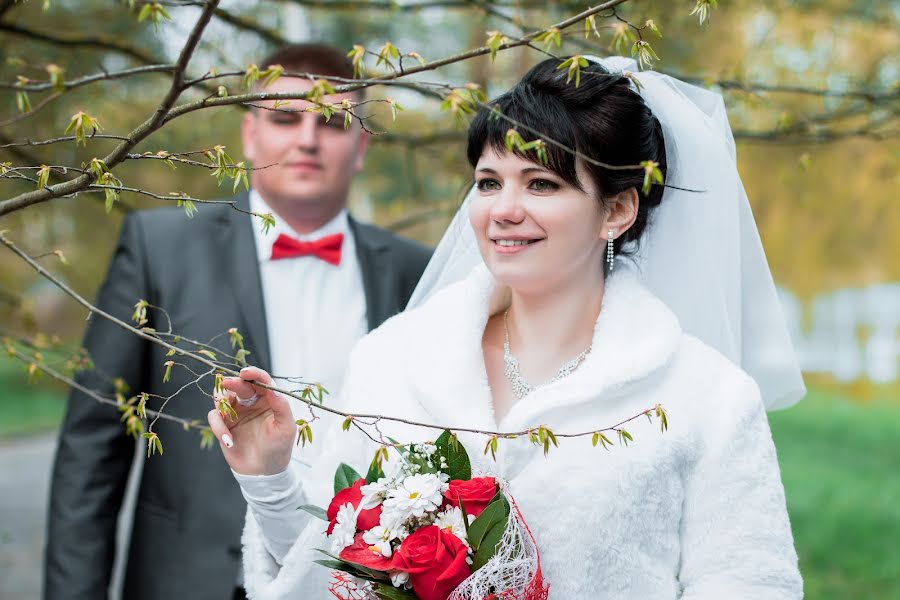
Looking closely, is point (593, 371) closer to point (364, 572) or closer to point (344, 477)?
point (344, 477)

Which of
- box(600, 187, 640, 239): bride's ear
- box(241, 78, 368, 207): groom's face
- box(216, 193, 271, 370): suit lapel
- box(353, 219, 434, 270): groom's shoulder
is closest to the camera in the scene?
box(600, 187, 640, 239): bride's ear

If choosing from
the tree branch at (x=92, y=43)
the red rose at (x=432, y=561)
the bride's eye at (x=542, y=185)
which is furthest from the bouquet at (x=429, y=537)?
the tree branch at (x=92, y=43)

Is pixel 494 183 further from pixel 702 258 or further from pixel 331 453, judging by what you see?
pixel 331 453

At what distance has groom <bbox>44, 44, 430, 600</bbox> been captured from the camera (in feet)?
10.4

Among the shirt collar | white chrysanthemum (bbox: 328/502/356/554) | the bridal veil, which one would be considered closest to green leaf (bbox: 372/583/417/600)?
white chrysanthemum (bbox: 328/502/356/554)

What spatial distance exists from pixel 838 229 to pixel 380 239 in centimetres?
859

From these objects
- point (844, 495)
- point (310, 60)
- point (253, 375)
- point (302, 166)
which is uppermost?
point (310, 60)

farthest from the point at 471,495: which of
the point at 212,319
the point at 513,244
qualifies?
the point at 212,319

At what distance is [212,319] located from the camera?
3305 mm

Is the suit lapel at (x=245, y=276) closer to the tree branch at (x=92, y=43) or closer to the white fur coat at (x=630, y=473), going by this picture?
the white fur coat at (x=630, y=473)

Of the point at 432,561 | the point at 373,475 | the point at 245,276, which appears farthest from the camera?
the point at 245,276

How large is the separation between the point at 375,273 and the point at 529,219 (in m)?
1.29

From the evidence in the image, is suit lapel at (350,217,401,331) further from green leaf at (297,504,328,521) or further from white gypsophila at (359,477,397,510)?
white gypsophila at (359,477,397,510)

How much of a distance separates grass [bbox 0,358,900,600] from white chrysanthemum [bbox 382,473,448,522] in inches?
94.9
